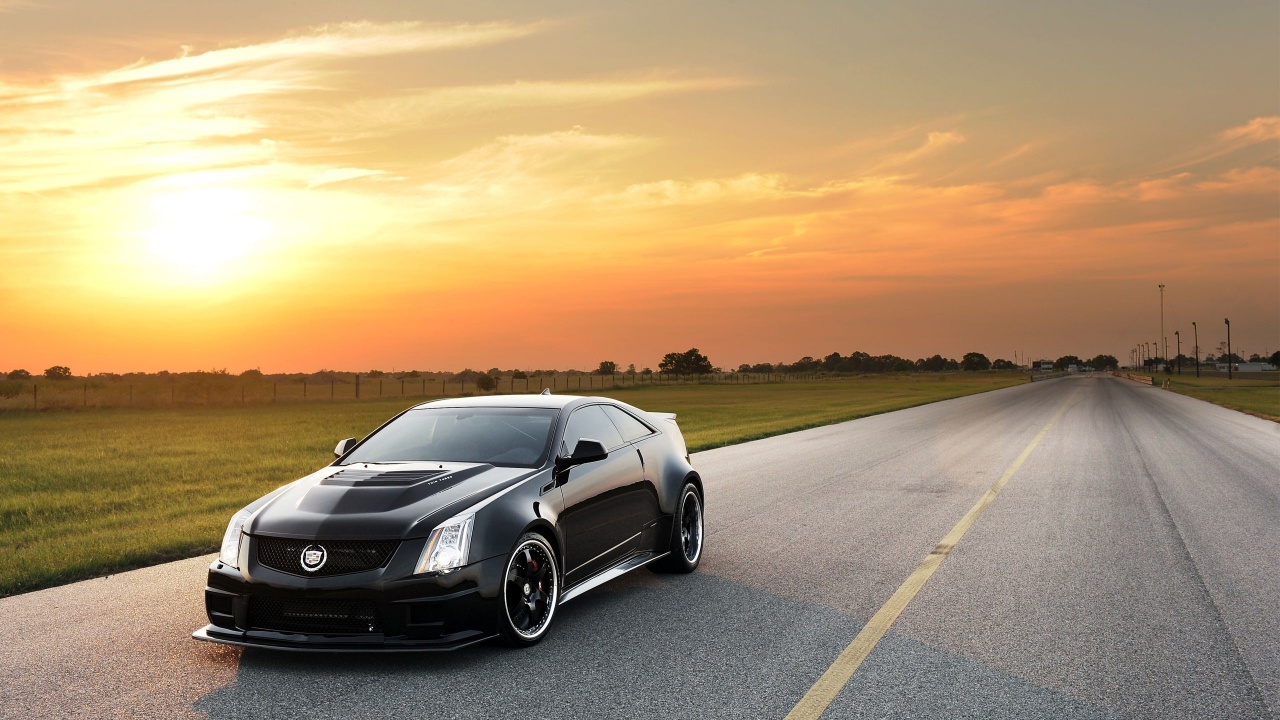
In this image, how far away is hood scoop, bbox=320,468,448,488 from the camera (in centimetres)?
598

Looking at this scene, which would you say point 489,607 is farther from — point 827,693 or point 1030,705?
point 1030,705

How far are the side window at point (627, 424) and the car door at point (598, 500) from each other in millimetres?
103

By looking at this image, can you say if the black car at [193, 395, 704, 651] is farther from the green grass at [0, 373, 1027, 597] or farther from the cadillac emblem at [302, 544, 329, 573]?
the green grass at [0, 373, 1027, 597]

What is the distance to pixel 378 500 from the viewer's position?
575 cm

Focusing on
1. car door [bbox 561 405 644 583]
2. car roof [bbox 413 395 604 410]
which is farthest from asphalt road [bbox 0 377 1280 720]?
car roof [bbox 413 395 604 410]

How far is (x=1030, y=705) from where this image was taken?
4789mm

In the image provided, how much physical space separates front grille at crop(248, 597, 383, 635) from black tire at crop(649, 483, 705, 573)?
3.00 meters

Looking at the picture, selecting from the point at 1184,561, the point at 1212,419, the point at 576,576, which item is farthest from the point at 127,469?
the point at 1212,419

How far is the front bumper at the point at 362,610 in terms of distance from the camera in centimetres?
538

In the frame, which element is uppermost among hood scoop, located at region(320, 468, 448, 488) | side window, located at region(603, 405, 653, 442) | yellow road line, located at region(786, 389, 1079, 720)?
side window, located at region(603, 405, 653, 442)

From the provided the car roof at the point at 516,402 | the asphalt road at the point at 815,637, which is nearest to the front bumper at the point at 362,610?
the asphalt road at the point at 815,637

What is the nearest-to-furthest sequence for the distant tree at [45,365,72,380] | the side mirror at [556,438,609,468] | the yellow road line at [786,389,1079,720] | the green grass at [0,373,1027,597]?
the yellow road line at [786,389,1079,720] < the side mirror at [556,438,609,468] < the green grass at [0,373,1027,597] < the distant tree at [45,365,72,380]

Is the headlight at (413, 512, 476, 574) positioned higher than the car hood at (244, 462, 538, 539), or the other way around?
the car hood at (244, 462, 538, 539)

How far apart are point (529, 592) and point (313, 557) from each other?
→ 1.26 m
